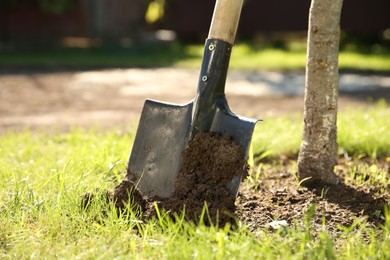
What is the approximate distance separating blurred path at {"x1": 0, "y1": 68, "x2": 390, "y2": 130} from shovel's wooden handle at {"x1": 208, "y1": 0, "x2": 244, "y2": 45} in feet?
7.87

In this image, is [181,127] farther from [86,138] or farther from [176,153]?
[86,138]

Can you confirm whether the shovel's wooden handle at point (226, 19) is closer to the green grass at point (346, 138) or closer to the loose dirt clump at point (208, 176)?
the loose dirt clump at point (208, 176)

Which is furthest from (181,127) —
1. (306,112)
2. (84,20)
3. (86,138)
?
(84,20)

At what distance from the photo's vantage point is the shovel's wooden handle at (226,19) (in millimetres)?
2652

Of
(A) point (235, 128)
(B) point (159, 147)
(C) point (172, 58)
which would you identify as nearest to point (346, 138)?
(A) point (235, 128)

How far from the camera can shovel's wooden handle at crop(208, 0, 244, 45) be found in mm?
2652

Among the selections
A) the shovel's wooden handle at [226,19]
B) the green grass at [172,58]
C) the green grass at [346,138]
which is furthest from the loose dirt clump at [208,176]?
the green grass at [172,58]

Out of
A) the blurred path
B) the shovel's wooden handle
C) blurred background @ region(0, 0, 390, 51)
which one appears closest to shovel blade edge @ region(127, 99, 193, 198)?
the shovel's wooden handle

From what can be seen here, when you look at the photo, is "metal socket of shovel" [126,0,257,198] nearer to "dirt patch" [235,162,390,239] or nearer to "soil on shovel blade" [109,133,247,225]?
"soil on shovel blade" [109,133,247,225]

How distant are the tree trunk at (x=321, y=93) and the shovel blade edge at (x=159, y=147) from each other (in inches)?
23.8

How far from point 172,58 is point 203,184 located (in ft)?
29.2

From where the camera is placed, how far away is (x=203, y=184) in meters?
2.53

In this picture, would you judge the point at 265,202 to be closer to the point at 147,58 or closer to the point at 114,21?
the point at 147,58

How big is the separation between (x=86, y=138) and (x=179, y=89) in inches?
136
